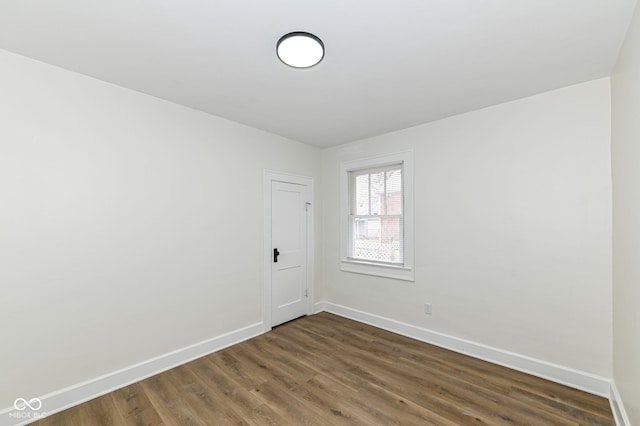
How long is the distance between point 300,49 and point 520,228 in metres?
2.58

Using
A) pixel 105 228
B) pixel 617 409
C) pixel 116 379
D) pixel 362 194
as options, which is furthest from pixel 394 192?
pixel 116 379

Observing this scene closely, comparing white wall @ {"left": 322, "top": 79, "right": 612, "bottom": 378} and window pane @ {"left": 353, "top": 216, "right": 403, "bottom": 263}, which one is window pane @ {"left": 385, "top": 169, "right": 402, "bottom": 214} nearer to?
window pane @ {"left": 353, "top": 216, "right": 403, "bottom": 263}

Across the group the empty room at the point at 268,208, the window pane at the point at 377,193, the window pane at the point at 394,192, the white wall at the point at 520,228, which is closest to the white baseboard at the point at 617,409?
the empty room at the point at 268,208

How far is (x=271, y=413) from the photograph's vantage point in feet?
6.85

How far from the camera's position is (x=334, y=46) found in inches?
74.5

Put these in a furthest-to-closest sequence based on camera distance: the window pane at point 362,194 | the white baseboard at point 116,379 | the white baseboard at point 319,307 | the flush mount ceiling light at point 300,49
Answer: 1. the white baseboard at point 319,307
2. the window pane at point 362,194
3. the white baseboard at point 116,379
4. the flush mount ceiling light at point 300,49

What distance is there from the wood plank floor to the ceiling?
8.66 ft

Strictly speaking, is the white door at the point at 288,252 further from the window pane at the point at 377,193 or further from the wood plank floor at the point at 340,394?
the window pane at the point at 377,193

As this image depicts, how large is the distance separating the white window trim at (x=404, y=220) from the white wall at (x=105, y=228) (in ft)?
5.06

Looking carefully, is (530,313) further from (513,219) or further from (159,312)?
(159,312)

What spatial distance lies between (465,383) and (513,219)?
1605 mm

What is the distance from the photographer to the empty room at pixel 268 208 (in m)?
1.77

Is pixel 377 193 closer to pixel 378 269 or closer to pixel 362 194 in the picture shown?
pixel 362 194

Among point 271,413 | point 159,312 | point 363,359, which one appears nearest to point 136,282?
point 159,312
